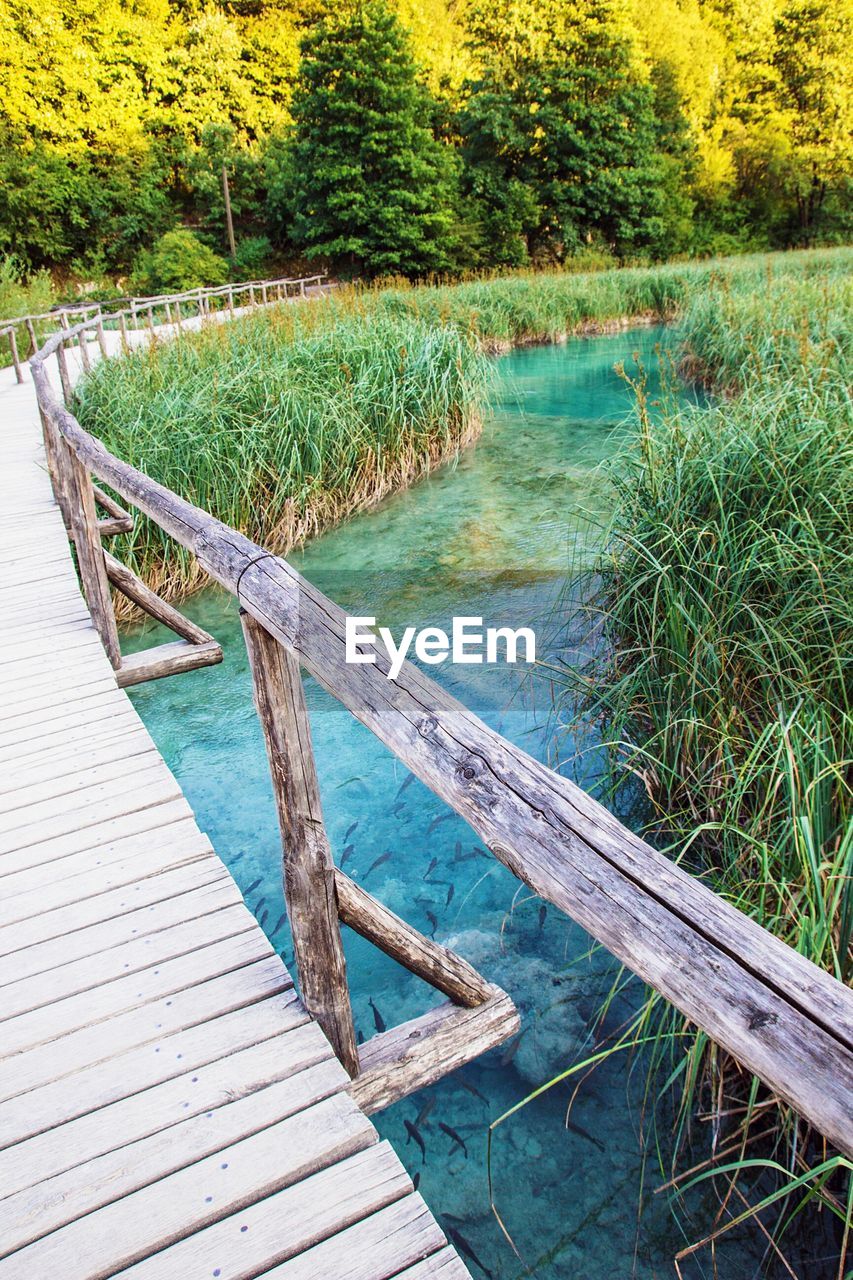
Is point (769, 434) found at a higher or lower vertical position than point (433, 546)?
higher

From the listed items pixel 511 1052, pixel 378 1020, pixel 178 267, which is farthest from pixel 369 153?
pixel 511 1052

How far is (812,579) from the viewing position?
296cm

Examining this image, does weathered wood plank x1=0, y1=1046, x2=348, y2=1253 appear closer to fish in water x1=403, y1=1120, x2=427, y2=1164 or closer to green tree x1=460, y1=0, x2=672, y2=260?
fish in water x1=403, y1=1120, x2=427, y2=1164

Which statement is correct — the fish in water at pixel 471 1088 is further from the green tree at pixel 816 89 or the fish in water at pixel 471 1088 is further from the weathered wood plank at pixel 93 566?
the green tree at pixel 816 89

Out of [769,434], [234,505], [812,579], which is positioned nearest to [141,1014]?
[812,579]

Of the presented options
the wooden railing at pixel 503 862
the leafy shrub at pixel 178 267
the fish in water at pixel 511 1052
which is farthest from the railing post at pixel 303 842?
the leafy shrub at pixel 178 267

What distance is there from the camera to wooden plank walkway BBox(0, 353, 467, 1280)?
136 centimetres

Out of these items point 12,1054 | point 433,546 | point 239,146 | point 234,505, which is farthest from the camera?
point 239,146

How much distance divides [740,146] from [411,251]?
15902 mm

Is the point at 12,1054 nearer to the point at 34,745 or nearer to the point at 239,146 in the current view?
the point at 34,745

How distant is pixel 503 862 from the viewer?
3.58 ft

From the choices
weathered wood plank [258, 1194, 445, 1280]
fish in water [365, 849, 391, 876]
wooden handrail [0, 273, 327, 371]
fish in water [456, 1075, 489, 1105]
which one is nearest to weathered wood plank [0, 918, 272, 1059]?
weathered wood plank [258, 1194, 445, 1280]

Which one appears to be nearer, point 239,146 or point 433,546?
point 433,546

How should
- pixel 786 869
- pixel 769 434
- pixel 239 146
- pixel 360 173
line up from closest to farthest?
pixel 786 869 < pixel 769 434 < pixel 360 173 < pixel 239 146
